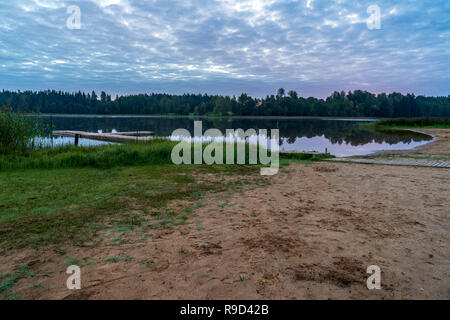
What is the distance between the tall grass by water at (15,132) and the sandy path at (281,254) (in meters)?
9.14

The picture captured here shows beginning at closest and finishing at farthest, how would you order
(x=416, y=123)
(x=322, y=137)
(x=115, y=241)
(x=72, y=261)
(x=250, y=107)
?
(x=72, y=261), (x=115, y=241), (x=322, y=137), (x=416, y=123), (x=250, y=107)

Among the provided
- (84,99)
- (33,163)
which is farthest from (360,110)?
(33,163)

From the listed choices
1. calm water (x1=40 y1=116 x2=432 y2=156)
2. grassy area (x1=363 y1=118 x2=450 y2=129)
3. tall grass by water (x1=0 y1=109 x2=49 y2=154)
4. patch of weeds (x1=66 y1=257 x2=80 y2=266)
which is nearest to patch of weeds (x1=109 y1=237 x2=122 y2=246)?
patch of weeds (x1=66 y1=257 x2=80 y2=266)

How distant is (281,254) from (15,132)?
11.8 metres

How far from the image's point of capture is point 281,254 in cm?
346

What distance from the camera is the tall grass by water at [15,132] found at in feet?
34.1

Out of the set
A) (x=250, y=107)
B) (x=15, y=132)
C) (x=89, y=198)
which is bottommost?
(x=89, y=198)

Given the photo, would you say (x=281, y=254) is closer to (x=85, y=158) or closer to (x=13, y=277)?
(x=13, y=277)

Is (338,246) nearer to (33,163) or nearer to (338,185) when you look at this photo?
(338,185)

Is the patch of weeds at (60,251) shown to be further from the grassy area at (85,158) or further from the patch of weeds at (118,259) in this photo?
the grassy area at (85,158)
